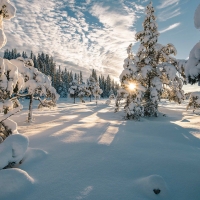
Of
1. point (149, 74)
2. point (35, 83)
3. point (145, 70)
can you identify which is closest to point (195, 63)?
point (35, 83)

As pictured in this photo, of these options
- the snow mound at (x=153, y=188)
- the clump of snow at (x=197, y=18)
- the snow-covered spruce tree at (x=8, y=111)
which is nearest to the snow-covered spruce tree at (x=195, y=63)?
the clump of snow at (x=197, y=18)

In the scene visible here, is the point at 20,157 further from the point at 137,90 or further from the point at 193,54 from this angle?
the point at 137,90

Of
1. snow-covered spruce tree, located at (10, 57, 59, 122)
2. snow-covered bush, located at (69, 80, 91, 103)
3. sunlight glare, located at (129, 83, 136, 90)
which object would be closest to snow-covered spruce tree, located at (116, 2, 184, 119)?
sunlight glare, located at (129, 83, 136, 90)

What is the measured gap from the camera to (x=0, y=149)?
14.5ft

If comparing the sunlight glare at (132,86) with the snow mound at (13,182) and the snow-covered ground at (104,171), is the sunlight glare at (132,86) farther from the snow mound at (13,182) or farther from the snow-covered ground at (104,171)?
the snow mound at (13,182)

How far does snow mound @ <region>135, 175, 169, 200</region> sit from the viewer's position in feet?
11.7

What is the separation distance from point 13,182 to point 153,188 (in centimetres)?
321

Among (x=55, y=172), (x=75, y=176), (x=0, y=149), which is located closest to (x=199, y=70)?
(x=75, y=176)

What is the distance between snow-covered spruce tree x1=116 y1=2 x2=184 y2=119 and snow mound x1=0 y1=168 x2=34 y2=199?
1155 centimetres

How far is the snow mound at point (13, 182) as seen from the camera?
11.4 feet

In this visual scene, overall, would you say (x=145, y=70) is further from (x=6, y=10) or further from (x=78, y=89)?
(x=78, y=89)

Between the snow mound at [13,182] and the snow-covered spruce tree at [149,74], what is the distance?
11549 mm

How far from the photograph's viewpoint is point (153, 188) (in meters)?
3.67

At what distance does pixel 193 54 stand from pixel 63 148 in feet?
17.0
